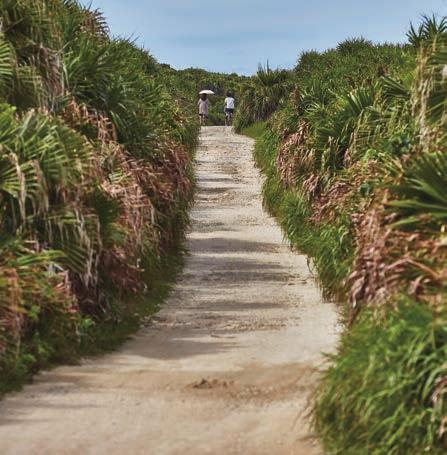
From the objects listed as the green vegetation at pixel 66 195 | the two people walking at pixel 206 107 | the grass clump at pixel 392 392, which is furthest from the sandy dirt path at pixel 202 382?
the two people walking at pixel 206 107

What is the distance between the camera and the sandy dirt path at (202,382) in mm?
7680

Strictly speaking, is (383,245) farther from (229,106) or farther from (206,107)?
(229,106)

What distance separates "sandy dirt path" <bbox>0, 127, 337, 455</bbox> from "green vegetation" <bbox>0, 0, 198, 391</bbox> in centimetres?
40

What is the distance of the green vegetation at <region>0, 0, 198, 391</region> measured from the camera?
10.1 meters

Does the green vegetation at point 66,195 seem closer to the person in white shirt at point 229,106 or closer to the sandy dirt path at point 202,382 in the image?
the sandy dirt path at point 202,382

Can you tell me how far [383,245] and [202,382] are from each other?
1.90 metres

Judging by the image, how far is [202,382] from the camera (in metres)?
9.16

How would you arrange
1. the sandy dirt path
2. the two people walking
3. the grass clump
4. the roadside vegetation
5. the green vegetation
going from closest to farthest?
the grass clump < the roadside vegetation < the sandy dirt path < the green vegetation < the two people walking

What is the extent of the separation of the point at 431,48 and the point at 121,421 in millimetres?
6058

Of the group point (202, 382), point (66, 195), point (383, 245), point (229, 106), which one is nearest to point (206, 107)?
point (229, 106)

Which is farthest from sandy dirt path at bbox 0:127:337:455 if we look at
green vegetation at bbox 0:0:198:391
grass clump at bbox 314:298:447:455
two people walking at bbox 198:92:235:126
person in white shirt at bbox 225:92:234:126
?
person in white shirt at bbox 225:92:234:126

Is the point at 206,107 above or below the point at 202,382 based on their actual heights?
above

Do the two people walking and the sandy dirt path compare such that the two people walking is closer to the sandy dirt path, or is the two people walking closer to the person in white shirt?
the person in white shirt

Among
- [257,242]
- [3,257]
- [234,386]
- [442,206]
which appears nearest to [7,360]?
[3,257]
